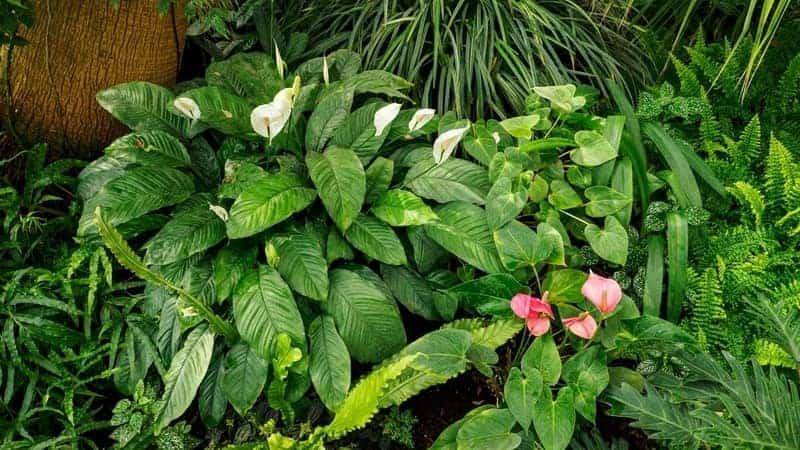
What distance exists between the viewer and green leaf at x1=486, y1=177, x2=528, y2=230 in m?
1.75

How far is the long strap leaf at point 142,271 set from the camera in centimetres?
145

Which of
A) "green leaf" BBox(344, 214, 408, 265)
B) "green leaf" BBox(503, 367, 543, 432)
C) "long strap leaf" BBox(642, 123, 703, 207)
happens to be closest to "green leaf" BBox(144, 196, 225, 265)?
"green leaf" BBox(344, 214, 408, 265)

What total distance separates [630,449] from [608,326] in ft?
1.21

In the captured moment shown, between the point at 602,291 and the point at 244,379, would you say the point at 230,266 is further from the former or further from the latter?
the point at 602,291

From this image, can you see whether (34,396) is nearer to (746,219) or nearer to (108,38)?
(108,38)

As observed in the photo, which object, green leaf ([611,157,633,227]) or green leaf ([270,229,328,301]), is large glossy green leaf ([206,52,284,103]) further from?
green leaf ([611,157,633,227])

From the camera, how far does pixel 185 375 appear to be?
1.65 metres

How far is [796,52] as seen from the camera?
91.0 inches

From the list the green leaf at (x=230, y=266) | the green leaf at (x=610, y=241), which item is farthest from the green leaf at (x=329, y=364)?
the green leaf at (x=610, y=241)

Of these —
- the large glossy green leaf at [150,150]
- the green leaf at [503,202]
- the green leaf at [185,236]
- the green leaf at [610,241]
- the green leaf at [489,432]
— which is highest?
the large glossy green leaf at [150,150]

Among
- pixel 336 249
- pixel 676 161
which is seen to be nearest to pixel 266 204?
pixel 336 249

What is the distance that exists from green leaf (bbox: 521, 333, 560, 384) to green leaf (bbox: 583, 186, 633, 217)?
420 mm

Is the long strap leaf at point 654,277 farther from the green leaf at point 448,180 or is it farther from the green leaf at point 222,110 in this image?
the green leaf at point 222,110

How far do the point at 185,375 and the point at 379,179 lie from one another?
729 millimetres
